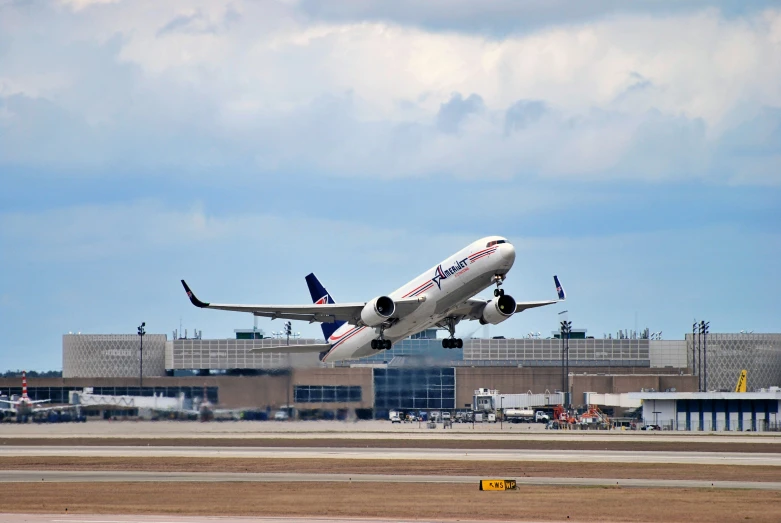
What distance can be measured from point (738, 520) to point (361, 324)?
31964 mm

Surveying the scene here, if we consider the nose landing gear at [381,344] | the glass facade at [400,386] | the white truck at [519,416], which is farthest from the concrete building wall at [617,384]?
the nose landing gear at [381,344]

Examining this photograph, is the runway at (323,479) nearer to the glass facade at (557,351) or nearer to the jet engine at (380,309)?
the jet engine at (380,309)

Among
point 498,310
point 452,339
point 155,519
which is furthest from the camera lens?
point 452,339

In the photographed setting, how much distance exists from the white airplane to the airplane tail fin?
2.92 meters

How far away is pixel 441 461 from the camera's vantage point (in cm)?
5659

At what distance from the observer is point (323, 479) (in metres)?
46.7

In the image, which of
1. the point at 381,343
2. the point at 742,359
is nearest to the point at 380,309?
the point at 381,343

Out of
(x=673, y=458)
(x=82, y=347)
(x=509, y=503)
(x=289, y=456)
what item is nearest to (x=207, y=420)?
(x=289, y=456)

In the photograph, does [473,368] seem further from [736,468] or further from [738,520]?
[738,520]

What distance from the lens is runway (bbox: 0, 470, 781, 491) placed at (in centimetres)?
4484

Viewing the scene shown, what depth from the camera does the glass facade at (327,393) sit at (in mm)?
80238

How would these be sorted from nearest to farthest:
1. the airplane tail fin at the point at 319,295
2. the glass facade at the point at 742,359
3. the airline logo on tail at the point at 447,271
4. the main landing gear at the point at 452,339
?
the airline logo on tail at the point at 447,271
the main landing gear at the point at 452,339
the airplane tail fin at the point at 319,295
the glass facade at the point at 742,359

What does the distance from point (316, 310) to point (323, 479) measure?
16.6 meters

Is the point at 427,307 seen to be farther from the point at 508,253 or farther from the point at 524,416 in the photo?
the point at 524,416
